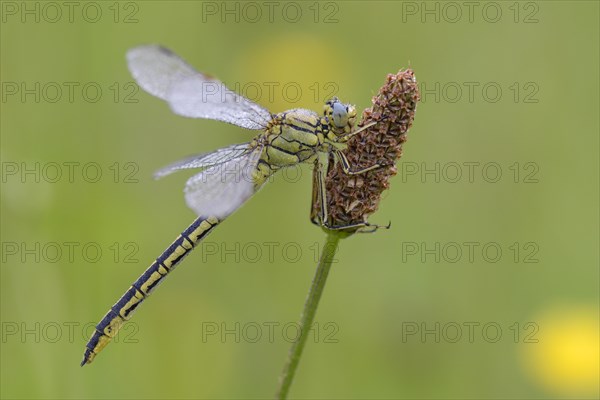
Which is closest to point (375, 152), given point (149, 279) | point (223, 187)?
point (223, 187)

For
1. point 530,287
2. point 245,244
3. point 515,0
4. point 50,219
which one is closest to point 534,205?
point 530,287

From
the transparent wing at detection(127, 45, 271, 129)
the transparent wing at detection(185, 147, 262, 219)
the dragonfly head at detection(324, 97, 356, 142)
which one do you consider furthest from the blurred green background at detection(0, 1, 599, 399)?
the dragonfly head at detection(324, 97, 356, 142)

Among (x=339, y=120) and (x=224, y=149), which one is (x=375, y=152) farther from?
(x=224, y=149)

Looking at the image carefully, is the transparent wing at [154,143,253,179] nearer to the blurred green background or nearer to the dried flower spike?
the dried flower spike

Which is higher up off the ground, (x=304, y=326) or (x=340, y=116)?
(x=340, y=116)

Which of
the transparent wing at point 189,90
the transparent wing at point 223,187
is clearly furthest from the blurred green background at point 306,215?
the transparent wing at point 223,187

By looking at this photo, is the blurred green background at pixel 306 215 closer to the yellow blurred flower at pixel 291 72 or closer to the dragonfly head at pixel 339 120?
the yellow blurred flower at pixel 291 72
